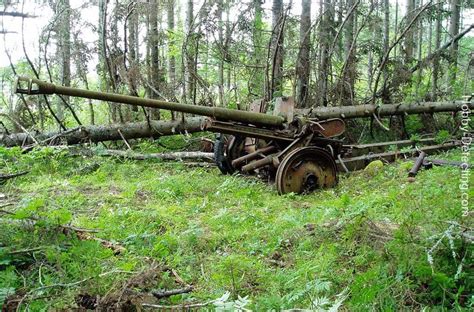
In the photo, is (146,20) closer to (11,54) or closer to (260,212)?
(11,54)

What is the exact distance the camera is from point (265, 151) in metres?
6.82

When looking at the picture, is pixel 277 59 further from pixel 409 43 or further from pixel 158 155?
pixel 409 43

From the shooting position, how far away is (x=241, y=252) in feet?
12.4

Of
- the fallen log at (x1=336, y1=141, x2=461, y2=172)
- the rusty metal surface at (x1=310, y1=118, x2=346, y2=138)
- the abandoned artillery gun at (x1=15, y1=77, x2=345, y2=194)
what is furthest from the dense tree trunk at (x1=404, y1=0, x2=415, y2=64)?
the abandoned artillery gun at (x1=15, y1=77, x2=345, y2=194)

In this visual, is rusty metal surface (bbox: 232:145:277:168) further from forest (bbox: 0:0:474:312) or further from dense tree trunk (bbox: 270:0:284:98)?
dense tree trunk (bbox: 270:0:284:98)

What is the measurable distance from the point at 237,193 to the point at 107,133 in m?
4.20

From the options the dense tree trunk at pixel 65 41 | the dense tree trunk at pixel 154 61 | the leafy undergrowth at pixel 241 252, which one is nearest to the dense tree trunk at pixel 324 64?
the dense tree trunk at pixel 154 61

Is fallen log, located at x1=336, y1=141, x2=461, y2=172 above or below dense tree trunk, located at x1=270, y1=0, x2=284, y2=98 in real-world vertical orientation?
below

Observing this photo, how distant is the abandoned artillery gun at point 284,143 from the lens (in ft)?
20.0

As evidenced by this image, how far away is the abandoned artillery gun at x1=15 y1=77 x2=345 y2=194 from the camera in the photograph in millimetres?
6094

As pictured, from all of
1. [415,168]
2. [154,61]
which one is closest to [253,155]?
[415,168]

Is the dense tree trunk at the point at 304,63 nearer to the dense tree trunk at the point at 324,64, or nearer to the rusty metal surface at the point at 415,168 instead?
the dense tree trunk at the point at 324,64

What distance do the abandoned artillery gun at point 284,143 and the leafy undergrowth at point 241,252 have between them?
60 cm

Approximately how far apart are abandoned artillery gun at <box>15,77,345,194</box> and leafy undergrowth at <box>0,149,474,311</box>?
0.60 metres
